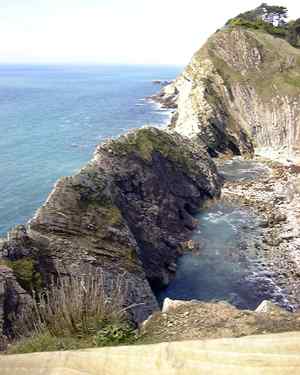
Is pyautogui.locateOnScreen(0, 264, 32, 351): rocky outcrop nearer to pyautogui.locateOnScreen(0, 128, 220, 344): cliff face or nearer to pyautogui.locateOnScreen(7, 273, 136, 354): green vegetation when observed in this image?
pyautogui.locateOnScreen(0, 128, 220, 344): cliff face

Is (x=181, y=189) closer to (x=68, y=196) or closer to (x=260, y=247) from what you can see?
(x=260, y=247)

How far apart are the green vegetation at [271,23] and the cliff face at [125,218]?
48.4 metres

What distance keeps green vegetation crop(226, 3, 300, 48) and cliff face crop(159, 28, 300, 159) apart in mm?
8900

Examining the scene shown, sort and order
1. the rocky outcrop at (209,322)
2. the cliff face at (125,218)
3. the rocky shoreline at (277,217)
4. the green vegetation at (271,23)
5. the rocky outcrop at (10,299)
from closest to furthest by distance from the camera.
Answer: the rocky outcrop at (209,322), the rocky outcrop at (10,299), the cliff face at (125,218), the rocky shoreline at (277,217), the green vegetation at (271,23)

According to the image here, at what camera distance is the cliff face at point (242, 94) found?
6256cm

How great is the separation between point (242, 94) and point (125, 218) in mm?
42787

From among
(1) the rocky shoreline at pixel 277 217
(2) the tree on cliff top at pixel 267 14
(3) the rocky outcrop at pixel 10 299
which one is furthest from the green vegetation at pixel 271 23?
(3) the rocky outcrop at pixel 10 299

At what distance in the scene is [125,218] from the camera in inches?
1227

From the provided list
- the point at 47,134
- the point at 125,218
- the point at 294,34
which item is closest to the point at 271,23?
the point at 294,34

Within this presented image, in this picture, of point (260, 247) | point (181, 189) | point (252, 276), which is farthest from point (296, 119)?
point (252, 276)

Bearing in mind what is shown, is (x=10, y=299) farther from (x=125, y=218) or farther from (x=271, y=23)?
(x=271, y=23)

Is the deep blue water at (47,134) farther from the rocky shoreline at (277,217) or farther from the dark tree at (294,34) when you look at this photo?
the dark tree at (294,34)

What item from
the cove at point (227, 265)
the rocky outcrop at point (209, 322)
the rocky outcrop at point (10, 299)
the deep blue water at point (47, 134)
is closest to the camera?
the rocky outcrop at point (209, 322)

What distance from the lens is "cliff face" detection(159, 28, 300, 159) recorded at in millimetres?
62562
